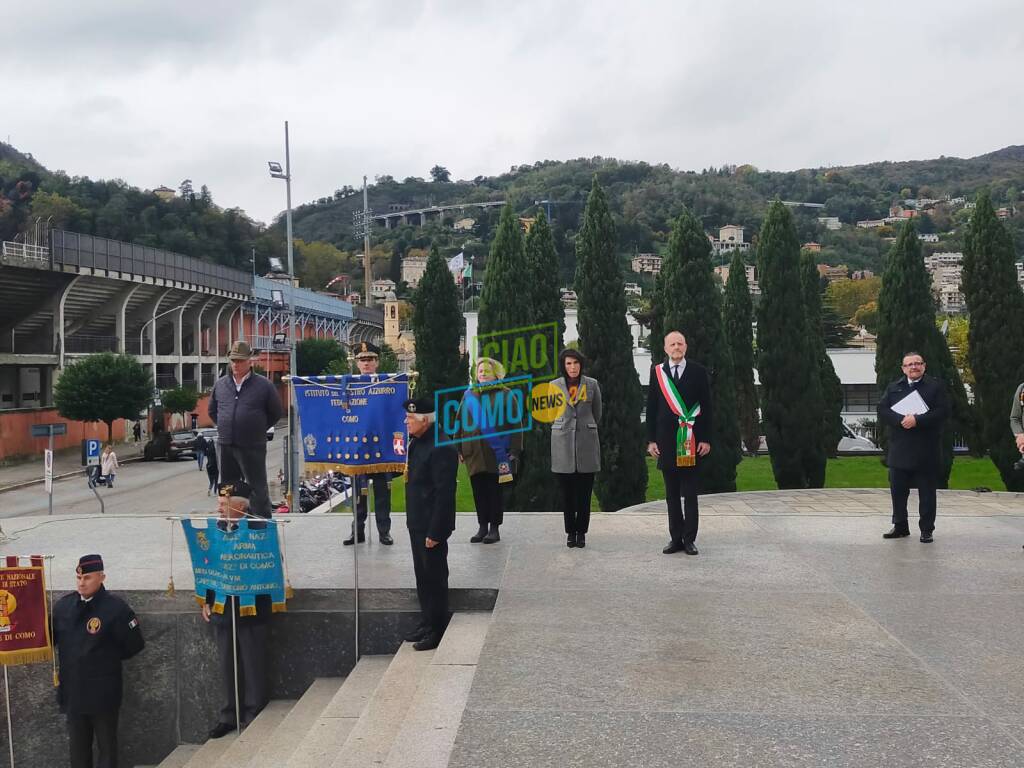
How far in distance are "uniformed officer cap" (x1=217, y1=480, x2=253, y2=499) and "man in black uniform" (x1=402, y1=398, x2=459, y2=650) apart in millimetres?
1746

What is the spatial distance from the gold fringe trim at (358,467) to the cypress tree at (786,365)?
12.3 meters

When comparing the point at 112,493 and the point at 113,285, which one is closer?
the point at 112,493

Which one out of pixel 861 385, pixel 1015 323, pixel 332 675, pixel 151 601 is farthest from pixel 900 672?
pixel 861 385

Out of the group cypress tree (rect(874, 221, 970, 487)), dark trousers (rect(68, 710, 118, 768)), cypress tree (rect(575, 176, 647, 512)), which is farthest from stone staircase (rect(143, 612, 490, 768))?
cypress tree (rect(874, 221, 970, 487))

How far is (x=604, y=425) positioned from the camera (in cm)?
1578

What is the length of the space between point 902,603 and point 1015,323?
46.4 feet

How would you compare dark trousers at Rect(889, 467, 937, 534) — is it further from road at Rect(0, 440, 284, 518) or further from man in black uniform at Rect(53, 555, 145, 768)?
road at Rect(0, 440, 284, 518)

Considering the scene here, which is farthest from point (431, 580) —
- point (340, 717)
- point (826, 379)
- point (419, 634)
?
point (826, 379)

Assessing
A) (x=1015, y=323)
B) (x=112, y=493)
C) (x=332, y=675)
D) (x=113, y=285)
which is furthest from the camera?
(x=113, y=285)

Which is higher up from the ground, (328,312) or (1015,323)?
(328,312)

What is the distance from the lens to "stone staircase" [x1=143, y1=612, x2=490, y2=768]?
3625 mm


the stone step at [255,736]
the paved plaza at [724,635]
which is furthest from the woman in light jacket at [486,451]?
the stone step at [255,736]

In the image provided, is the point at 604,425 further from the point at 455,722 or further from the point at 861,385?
the point at 861,385

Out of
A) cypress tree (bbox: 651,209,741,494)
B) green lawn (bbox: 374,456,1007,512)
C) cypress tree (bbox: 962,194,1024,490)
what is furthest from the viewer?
green lawn (bbox: 374,456,1007,512)
